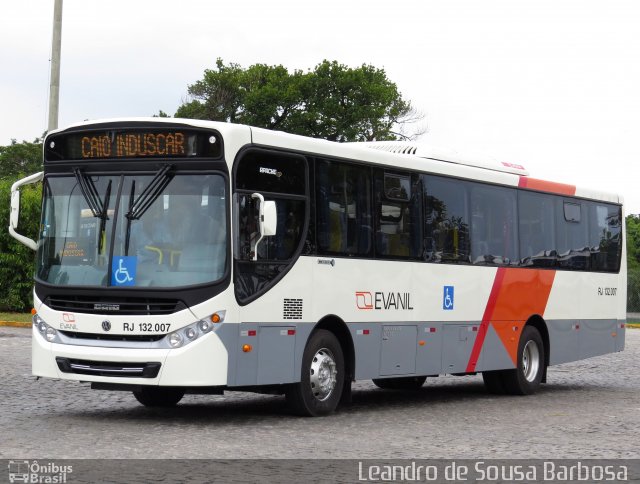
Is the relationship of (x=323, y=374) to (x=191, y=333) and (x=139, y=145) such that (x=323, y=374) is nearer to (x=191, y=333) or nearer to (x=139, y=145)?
(x=191, y=333)

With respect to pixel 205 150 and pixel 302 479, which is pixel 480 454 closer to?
pixel 302 479

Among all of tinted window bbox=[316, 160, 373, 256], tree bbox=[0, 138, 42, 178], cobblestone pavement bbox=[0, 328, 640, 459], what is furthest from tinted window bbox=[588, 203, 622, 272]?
tree bbox=[0, 138, 42, 178]

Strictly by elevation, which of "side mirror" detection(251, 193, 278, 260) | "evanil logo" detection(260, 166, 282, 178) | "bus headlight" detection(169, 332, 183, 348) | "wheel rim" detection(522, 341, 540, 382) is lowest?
"wheel rim" detection(522, 341, 540, 382)

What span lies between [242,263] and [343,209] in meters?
2.13

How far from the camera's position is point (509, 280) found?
58.7 feet

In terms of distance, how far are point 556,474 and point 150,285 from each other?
462cm

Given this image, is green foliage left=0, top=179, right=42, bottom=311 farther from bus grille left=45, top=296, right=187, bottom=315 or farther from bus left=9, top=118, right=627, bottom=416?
bus grille left=45, top=296, right=187, bottom=315

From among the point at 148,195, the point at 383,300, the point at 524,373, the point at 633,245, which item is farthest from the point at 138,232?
the point at 633,245

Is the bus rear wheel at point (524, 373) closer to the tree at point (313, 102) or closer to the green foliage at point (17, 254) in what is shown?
the green foliage at point (17, 254)

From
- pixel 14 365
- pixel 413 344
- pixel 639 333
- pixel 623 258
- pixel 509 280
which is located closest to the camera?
pixel 413 344

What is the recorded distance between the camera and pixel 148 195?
1252 centimetres

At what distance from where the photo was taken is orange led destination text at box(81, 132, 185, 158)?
12.6m

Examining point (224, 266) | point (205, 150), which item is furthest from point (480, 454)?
point (205, 150)

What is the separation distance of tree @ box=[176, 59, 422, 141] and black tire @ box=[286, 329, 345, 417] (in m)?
59.6
